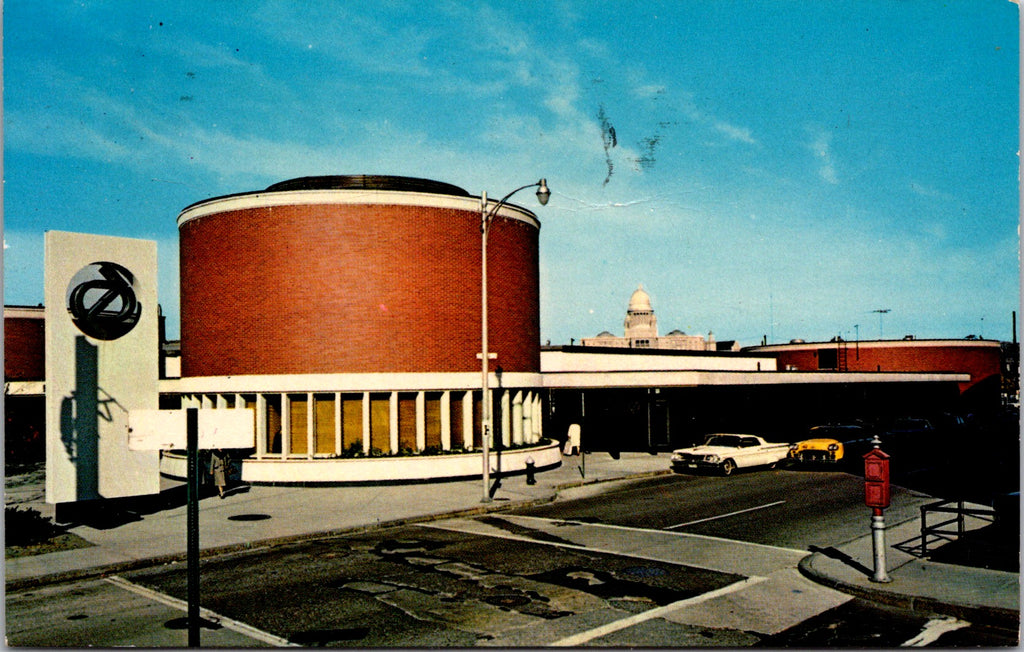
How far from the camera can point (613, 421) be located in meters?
40.8

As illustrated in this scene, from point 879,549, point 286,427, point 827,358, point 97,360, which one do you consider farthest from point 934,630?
point 827,358

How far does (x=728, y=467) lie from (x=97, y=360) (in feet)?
65.3

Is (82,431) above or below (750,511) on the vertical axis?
above

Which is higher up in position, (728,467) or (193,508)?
(193,508)

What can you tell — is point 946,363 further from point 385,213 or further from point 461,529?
point 461,529

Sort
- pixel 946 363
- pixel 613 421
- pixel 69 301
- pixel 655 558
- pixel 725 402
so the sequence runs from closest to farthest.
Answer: pixel 655 558 < pixel 69 301 < pixel 613 421 < pixel 725 402 < pixel 946 363

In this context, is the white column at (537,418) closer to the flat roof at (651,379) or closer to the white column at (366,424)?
the flat roof at (651,379)

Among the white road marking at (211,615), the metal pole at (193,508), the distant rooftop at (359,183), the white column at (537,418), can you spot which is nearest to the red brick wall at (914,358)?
the white column at (537,418)

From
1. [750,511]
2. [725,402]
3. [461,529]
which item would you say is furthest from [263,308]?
[725,402]

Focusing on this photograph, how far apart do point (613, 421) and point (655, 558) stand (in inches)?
1026

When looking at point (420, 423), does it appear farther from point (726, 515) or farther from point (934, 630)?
point (934, 630)

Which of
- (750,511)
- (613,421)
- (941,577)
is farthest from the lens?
(613,421)

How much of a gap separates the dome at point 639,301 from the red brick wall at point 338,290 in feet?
433

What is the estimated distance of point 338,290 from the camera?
28.3 metres
